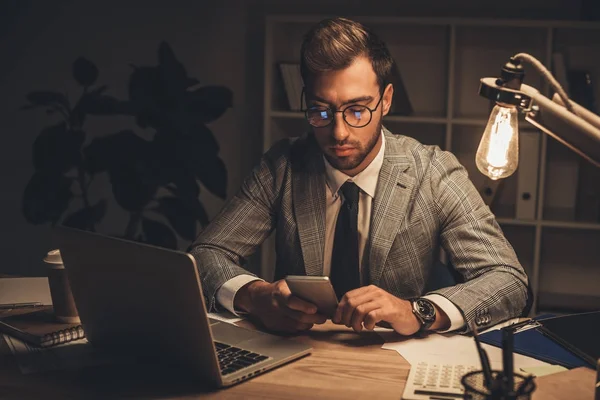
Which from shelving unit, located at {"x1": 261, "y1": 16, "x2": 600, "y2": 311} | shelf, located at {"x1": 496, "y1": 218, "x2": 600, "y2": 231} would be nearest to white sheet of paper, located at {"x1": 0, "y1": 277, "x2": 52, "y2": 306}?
shelving unit, located at {"x1": 261, "y1": 16, "x2": 600, "y2": 311}

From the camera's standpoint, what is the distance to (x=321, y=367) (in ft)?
4.72

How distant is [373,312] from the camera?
156cm

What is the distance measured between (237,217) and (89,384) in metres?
0.85

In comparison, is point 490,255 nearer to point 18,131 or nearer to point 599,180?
point 599,180

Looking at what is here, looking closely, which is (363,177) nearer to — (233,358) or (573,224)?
(233,358)

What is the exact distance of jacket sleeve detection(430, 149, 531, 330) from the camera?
1.72 metres

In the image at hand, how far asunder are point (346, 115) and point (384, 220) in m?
0.30

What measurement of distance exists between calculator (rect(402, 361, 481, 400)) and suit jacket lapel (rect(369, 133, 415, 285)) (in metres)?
0.66

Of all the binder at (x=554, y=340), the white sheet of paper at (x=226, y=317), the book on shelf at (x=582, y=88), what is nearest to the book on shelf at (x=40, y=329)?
the white sheet of paper at (x=226, y=317)

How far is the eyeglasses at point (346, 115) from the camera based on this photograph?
6.54 feet

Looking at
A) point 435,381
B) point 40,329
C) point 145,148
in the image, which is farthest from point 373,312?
point 145,148

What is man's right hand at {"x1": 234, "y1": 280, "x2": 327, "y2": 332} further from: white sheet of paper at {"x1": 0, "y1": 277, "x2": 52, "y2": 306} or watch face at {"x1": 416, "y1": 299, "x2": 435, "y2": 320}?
white sheet of paper at {"x1": 0, "y1": 277, "x2": 52, "y2": 306}

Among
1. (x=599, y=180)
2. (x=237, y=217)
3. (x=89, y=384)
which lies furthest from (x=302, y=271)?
(x=599, y=180)

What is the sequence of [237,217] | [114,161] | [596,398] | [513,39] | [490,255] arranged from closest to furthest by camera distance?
[596,398], [490,255], [237,217], [114,161], [513,39]
